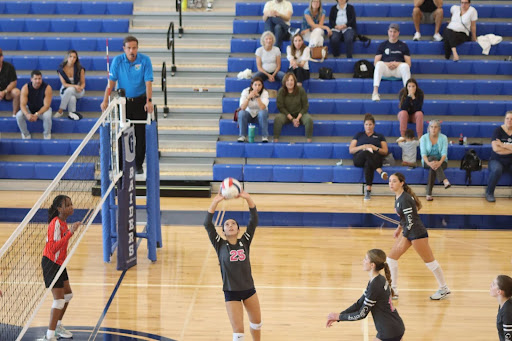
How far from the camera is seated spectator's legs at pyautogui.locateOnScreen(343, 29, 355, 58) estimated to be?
16.2m

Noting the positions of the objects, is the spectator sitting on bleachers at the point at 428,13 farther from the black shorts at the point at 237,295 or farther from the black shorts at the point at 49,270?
the black shorts at the point at 49,270

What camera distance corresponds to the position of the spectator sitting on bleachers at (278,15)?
53.7 feet

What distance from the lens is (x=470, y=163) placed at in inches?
567

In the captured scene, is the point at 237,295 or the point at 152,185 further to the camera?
the point at 152,185

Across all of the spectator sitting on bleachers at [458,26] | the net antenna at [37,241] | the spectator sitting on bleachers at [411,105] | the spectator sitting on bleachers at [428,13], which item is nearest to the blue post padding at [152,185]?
the net antenna at [37,241]

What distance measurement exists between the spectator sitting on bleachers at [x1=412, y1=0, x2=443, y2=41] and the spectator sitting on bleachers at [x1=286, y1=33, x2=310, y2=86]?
283 cm

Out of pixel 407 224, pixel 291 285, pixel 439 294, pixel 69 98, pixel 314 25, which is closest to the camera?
pixel 407 224

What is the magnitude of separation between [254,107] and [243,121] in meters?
0.36

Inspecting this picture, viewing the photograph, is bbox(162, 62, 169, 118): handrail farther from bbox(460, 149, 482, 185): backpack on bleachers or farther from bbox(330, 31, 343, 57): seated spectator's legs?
bbox(460, 149, 482, 185): backpack on bleachers

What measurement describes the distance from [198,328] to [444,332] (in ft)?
9.51

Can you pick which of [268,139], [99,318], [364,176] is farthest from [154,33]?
[99,318]

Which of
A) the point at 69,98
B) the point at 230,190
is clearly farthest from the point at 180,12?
the point at 230,190

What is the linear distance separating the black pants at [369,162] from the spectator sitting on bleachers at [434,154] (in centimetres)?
88

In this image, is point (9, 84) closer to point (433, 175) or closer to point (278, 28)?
point (278, 28)
